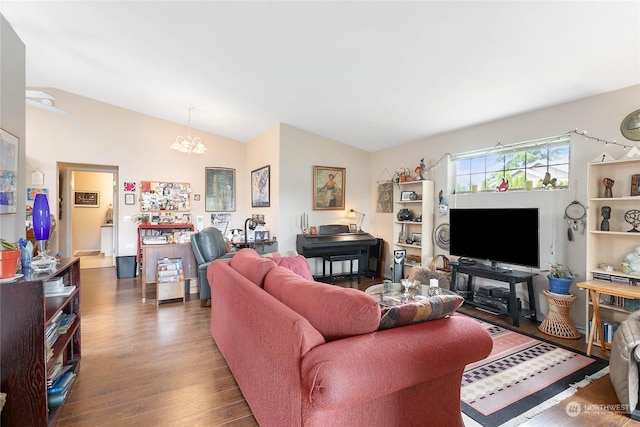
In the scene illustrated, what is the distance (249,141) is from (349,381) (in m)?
6.13

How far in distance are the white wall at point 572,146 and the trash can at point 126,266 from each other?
5.71 metres

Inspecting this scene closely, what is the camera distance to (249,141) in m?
6.59

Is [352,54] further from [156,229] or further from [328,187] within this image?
[156,229]

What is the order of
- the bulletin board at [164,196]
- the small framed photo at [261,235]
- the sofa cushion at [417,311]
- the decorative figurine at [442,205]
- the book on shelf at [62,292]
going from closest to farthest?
1. the sofa cushion at [417,311]
2. the book on shelf at [62,292]
3. the decorative figurine at [442,205]
4. the small framed photo at [261,235]
5. the bulletin board at [164,196]

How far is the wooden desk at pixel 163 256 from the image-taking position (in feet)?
13.5

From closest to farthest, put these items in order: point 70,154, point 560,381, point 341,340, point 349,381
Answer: point 349,381 → point 341,340 → point 560,381 → point 70,154

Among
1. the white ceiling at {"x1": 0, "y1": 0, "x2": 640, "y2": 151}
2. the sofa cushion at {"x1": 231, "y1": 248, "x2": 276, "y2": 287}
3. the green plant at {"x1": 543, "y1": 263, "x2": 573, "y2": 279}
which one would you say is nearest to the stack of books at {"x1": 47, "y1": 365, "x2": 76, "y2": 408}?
the sofa cushion at {"x1": 231, "y1": 248, "x2": 276, "y2": 287}

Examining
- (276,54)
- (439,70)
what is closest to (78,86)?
(276,54)

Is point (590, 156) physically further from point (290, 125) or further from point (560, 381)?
point (290, 125)

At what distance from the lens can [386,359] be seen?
1215 millimetres

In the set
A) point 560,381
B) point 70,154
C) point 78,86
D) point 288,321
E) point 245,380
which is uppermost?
point 78,86

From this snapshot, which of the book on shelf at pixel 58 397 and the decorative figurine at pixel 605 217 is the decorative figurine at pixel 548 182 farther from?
the book on shelf at pixel 58 397

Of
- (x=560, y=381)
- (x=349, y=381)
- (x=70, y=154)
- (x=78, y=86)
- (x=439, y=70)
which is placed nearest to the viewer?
(x=349, y=381)

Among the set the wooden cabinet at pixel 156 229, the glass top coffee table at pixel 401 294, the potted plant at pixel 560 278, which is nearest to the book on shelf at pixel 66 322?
the glass top coffee table at pixel 401 294
